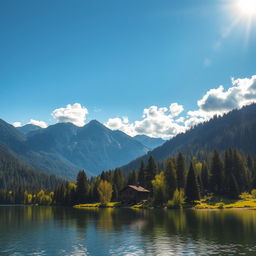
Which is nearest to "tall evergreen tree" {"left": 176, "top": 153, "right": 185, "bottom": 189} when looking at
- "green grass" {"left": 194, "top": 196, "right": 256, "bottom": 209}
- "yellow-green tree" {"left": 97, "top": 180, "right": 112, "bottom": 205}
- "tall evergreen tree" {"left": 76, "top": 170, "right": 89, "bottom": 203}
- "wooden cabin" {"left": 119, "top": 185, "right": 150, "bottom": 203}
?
"green grass" {"left": 194, "top": 196, "right": 256, "bottom": 209}

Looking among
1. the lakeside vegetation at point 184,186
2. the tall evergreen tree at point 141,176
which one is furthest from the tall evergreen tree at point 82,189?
the tall evergreen tree at point 141,176

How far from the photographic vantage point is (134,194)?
139000mm

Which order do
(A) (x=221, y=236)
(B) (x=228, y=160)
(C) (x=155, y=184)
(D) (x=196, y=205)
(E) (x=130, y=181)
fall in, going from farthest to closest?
(E) (x=130, y=181)
(B) (x=228, y=160)
(C) (x=155, y=184)
(D) (x=196, y=205)
(A) (x=221, y=236)

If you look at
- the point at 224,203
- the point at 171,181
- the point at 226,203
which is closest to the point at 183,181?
the point at 171,181

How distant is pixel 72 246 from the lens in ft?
125

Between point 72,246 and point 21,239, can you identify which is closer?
point 72,246

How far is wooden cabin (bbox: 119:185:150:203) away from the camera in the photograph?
454 ft

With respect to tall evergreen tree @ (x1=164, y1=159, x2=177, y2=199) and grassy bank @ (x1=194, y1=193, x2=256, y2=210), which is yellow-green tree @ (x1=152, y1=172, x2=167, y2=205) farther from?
grassy bank @ (x1=194, y1=193, x2=256, y2=210)

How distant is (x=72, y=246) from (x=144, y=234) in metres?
12.8

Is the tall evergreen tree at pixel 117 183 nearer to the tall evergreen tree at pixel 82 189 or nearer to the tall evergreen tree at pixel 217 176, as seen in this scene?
the tall evergreen tree at pixel 82 189

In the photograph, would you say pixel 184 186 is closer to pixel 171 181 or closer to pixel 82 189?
pixel 171 181

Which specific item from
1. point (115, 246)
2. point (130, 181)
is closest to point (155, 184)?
point (130, 181)

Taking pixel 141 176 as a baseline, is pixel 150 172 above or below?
above

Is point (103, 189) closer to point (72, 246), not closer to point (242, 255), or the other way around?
point (72, 246)
